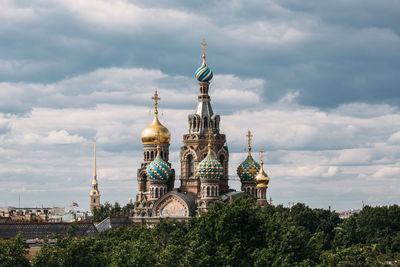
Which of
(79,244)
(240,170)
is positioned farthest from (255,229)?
(240,170)

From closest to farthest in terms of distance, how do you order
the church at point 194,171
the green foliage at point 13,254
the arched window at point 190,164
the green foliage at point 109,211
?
the green foliage at point 13,254 → the church at point 194,171 → the arched window at point 190,164 → the green foliage at point 109,211

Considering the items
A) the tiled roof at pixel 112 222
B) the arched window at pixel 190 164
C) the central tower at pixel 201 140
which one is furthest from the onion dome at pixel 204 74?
the tiled roof at pixel 112 222

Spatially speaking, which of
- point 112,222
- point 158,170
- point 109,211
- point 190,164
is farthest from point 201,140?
point 109,211

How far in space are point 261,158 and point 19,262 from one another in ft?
145

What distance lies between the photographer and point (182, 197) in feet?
226

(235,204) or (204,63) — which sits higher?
(204,63)

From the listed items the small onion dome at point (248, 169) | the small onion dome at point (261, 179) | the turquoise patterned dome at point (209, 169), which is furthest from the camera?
the small onion dome at point (248, 169)

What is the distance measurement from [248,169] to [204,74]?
11089 millimetres

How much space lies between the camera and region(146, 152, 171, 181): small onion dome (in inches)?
2756

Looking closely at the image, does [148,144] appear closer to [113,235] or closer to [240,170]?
[240,170]

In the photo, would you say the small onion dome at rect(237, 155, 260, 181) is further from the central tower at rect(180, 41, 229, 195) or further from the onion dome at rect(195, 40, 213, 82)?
the onion dome at rect(195, 40, 213, 82)

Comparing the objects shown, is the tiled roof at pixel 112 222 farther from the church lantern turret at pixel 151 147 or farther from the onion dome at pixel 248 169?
the onion dome at pixel 248 169

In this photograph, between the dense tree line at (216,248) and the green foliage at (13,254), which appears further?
the dense tree line at (216,248)

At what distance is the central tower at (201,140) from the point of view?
71.7m
